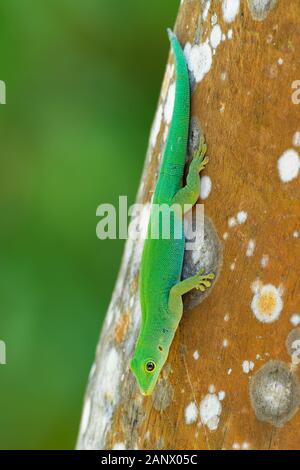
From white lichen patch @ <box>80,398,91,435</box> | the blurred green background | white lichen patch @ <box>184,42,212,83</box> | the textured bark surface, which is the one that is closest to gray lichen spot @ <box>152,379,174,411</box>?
the textured bark surface

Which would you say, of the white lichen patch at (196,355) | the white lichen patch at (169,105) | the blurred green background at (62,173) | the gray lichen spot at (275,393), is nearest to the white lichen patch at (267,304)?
the gray lichen spot at (275,393)

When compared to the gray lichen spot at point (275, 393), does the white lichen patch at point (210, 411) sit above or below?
below

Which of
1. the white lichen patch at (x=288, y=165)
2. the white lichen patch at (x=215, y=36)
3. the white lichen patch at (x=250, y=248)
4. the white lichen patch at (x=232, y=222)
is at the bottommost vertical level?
the white lichen patch at (x=250, y=248)

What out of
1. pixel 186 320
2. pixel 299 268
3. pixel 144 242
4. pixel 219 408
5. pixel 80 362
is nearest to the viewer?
pixel 299 268

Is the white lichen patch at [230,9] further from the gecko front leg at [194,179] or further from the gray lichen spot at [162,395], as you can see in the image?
the gray lichen spot at [162,395]

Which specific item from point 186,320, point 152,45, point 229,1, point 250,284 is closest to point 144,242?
point 186,320

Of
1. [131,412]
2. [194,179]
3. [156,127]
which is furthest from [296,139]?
[131,412]

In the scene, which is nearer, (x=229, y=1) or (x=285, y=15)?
(x=285, y=15)

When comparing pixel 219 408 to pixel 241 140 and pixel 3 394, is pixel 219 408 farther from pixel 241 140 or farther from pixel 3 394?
pixel 3 394
